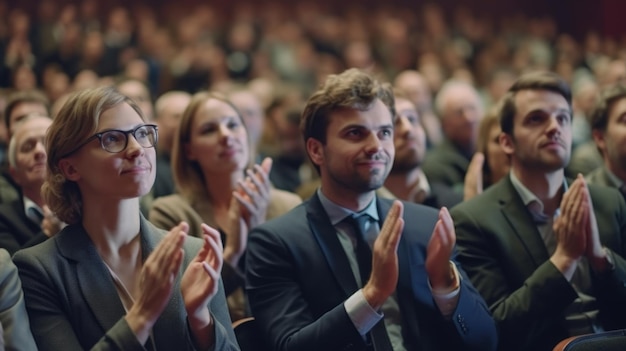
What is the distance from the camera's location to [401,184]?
3.34 metres

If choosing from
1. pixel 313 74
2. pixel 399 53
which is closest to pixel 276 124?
pixel 313 74

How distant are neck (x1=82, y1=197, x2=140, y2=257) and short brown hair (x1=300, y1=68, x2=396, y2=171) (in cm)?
64

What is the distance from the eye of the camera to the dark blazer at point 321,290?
2.22 m

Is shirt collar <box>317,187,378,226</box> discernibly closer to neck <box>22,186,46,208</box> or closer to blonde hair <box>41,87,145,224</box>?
blonde hair <box>41,87,145,224</box>

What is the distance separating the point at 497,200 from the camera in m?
2.66

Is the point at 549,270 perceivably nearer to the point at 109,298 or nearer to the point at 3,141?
the point at 109,298

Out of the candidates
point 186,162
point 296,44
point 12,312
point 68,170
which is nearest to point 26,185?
point 186,162

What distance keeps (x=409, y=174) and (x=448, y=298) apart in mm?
1193

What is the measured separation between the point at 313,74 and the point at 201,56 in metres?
1.16

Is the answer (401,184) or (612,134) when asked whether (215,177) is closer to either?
(401,184)

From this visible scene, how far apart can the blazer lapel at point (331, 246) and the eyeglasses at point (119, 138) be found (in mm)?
537

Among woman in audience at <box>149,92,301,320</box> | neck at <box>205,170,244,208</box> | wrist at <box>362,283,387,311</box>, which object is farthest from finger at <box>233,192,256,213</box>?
wrist at <box>362,283,387,311</box>

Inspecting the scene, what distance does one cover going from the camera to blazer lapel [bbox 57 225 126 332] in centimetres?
195

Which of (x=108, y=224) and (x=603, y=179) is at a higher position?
(x=603, y=179)
